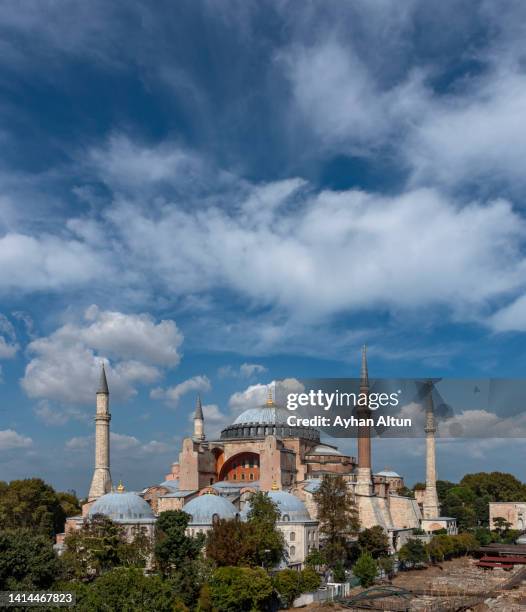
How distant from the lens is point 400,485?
6056 cm

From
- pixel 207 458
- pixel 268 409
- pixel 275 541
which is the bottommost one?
pixel 275 541

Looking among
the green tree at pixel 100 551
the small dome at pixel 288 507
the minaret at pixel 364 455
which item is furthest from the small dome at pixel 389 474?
the green tree at pixel 100 551

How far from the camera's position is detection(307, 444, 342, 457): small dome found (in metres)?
49.1

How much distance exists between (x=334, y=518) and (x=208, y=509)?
6.34 metres

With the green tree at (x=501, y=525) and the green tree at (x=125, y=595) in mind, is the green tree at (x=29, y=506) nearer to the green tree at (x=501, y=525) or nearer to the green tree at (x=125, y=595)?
the green tree at (x=125, y=595)

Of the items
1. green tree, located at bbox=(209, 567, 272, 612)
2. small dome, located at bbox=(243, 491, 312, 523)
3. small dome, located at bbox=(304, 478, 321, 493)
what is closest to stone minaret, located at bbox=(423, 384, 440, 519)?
small dome, located at bbox=(304, 478, 321, 493)

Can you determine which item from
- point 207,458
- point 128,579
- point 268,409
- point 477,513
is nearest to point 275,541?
point 128,579

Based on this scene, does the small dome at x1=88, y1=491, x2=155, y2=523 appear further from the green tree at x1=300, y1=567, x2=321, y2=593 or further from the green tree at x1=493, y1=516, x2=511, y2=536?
the green tree at x1=493, y1=516, x2=511, y2=536

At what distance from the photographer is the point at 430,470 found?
5431 centimetres

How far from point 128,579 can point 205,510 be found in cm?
1217

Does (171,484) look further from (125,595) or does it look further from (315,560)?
(125,595)

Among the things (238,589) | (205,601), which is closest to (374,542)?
(238,589)

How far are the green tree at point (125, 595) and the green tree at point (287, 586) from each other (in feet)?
20.1

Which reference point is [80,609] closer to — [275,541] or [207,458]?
[275,541]
